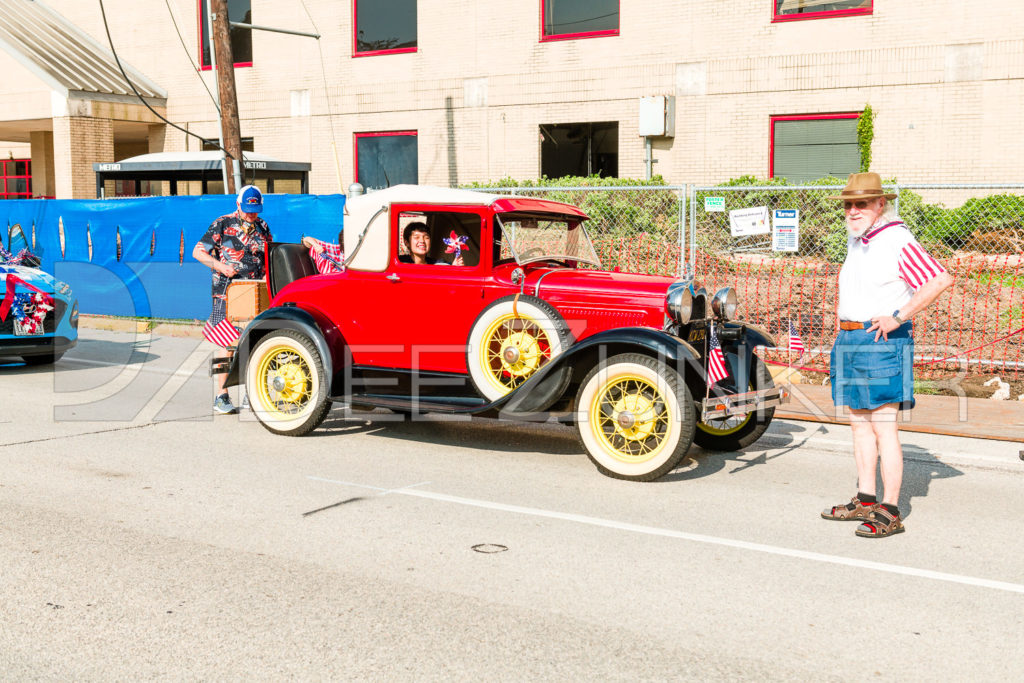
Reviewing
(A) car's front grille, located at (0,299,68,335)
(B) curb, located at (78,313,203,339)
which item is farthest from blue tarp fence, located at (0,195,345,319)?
(A) car's front grille, located at (0,299,68,335)

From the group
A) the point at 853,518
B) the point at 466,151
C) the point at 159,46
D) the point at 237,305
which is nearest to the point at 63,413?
the point at 237,305

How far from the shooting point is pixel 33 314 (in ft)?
36.5

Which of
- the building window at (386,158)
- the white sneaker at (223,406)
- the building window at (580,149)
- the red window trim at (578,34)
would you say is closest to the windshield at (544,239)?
the white sneaker at (223,406)

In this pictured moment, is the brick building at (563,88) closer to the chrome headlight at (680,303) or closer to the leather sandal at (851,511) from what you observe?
the chrome headlight at (680,303)

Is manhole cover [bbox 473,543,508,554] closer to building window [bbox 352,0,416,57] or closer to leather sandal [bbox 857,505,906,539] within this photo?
leather sandal [bbox 857,505,906,539]

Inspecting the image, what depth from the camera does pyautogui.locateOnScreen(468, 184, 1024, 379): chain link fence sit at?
11.4 meters

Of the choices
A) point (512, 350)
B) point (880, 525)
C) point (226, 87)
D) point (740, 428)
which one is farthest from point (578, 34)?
point (880, 525)

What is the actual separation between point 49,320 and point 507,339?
6.54 m

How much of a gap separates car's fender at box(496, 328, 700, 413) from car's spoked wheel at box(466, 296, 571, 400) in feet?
0.69

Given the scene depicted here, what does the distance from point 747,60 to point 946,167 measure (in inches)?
164

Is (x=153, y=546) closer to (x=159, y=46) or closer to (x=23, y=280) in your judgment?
(x=23, y=280)

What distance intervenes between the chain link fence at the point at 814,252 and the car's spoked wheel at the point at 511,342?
276cm

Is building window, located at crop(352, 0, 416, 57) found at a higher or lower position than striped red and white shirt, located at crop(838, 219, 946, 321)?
higher

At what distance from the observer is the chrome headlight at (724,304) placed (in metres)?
7.03
